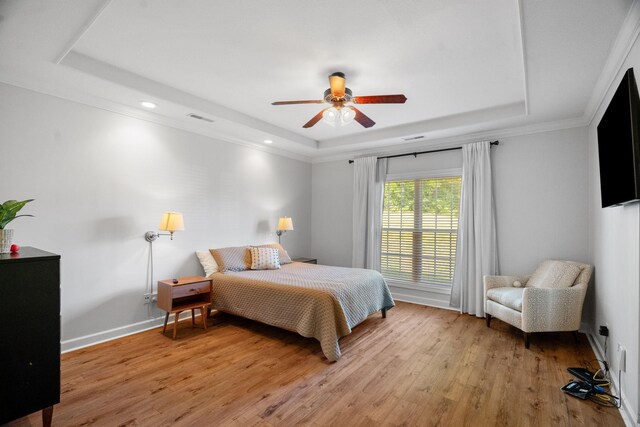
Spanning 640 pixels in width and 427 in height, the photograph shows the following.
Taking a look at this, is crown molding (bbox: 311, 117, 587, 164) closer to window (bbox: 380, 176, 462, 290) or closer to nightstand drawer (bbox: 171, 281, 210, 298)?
window (bbox: 380, 176, 462, 290)

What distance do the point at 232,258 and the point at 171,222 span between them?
98 centimetres

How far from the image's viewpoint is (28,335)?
183 centimetres

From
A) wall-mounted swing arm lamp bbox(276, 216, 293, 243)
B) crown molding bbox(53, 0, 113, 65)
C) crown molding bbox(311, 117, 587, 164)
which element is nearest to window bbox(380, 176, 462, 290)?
crown molding bbox(311, 117, 587, 164)

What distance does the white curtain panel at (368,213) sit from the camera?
17.0ft

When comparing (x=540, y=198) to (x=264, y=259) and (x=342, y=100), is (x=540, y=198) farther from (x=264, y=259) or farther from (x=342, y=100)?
(x=264, y=259)

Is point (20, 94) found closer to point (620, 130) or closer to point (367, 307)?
point (367, 307)

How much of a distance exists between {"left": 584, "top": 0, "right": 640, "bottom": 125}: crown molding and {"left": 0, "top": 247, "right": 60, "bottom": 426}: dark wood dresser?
373cm

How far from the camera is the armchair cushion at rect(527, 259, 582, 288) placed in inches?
132

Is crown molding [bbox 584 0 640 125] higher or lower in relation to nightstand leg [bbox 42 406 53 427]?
higher

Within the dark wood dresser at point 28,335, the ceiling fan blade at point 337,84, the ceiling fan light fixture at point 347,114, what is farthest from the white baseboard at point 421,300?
the dark wood dresser at point 28,335

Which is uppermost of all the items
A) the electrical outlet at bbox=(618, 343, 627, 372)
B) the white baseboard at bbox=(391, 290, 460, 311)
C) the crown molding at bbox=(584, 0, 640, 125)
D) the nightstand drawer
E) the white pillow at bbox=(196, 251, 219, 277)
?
the crown molding at bbox=(584, 0, 640, 125)

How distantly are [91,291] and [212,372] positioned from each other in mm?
1634

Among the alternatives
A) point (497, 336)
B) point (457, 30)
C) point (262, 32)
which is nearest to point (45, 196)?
point (262, 32)

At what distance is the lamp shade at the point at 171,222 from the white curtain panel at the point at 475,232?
3.69 m
